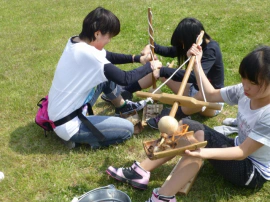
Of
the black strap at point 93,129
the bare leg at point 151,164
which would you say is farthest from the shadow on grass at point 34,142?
the bare leg at point 151,164

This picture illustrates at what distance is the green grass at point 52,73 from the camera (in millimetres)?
2637

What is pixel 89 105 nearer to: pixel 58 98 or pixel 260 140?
pixel 58 98

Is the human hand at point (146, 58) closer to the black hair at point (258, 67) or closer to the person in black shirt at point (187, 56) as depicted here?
the person in black shirt at point (187, 56)

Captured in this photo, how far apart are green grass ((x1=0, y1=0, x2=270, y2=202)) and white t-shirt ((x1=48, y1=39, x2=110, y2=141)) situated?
366mm

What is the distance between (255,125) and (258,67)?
39 cm

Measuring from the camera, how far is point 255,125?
2061 millimetres

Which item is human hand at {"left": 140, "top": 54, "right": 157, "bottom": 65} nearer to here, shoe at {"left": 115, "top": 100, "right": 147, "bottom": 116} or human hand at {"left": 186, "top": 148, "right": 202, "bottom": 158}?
shoe at {"left": 115, "top": 100, "right": 147, "bottom": 116}

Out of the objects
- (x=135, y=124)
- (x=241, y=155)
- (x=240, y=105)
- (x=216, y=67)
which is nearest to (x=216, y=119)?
(x=216, y=67)

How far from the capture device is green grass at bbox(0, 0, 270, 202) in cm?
264

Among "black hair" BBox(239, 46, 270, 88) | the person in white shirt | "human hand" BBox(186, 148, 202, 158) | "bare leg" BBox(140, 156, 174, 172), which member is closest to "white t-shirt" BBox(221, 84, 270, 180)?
"black hair" BBox(239, 46, 270, 88)

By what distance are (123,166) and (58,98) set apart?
83 centimetres

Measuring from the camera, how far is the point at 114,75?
282 centimetres

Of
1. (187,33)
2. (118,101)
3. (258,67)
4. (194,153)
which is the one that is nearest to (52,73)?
(118,101)

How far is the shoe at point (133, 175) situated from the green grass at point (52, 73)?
73 millimetres
